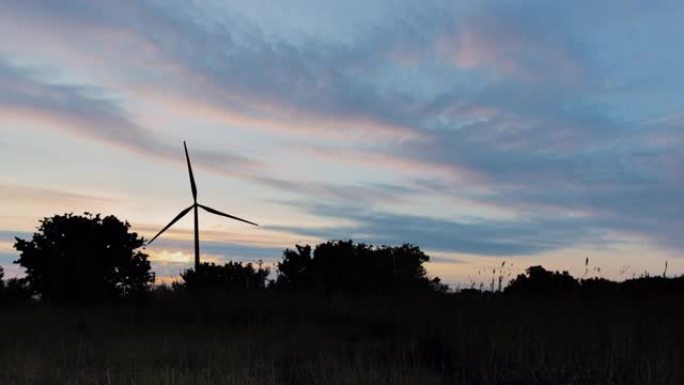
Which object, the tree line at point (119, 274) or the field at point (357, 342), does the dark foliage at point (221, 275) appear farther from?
the field at point (357, 342)

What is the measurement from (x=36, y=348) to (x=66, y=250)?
14.3 metres

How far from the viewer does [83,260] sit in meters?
27.6

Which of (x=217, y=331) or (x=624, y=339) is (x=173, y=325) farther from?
(x=624, y=339)

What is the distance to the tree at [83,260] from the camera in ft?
90.9

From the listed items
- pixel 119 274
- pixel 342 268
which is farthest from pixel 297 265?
pixel 119 274

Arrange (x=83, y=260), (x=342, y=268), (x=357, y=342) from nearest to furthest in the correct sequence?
(x=357, y=342) → (x=83, y=260) → (x=342, y=268)

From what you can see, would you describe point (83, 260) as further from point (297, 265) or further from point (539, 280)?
point (539, 280)

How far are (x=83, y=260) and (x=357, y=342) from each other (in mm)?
15972

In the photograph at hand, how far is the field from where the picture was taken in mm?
10297

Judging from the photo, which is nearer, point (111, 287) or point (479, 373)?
point (479, 373)

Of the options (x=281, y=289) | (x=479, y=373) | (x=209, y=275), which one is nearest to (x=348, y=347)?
(x=479, y=373)

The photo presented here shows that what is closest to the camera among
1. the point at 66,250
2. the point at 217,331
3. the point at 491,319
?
the point at 491,319

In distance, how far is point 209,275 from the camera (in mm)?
30172

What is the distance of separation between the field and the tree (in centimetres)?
562
